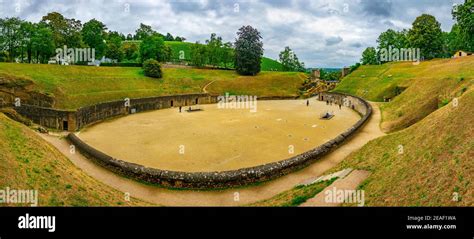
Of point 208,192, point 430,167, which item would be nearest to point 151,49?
point 208,192

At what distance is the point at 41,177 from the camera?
34.9 ft

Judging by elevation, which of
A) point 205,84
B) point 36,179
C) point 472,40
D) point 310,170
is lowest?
point 310,170

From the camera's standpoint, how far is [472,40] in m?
41.1

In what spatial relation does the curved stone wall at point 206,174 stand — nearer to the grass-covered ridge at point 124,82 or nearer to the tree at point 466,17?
the grass-covered ridge at point 124,82

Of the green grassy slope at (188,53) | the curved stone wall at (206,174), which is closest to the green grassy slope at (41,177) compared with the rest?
the curved stone wall at (206,174)

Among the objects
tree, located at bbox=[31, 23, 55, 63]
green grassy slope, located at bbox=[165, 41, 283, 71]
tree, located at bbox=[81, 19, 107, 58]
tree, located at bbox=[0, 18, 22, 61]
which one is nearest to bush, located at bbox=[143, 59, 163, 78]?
tree, located at bbox=[81, 19, 107, 58]

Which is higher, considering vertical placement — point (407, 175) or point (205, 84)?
point (205, 84)

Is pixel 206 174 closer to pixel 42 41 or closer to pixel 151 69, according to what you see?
pixel 151 69

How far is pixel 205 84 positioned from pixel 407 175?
171 feet

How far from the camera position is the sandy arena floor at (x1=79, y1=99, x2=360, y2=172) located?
18.8m

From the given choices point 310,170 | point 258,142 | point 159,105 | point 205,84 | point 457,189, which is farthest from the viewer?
point 205,84

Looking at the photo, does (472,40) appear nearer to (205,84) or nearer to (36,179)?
(205,84)

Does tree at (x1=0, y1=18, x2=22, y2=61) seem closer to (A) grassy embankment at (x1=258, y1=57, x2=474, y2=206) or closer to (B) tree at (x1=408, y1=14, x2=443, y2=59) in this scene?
(A) grassy embankment at (x1=258, y1=57, x2=474, y2=206)
